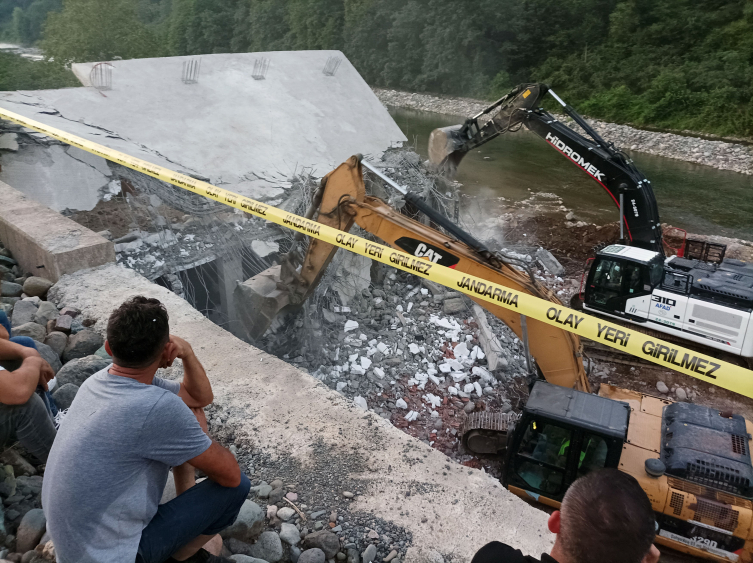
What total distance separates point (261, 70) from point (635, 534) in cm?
1264

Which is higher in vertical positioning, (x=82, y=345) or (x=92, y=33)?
(x=92, y=33)

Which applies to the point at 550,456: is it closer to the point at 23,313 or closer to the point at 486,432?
the point at 486,432

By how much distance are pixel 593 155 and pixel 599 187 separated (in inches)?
380

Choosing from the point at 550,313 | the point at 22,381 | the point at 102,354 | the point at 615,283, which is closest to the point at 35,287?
the point at 102,354

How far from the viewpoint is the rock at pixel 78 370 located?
3.32m

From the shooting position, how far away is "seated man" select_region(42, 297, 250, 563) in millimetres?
1840

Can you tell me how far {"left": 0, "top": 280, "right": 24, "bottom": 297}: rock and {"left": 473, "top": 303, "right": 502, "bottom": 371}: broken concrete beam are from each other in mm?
5132

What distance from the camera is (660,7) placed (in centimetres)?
2667

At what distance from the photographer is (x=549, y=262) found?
1035 cm

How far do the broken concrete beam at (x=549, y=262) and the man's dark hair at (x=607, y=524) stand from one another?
357 inches

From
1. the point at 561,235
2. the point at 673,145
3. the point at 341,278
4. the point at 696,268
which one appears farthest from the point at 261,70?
the point at 673,145

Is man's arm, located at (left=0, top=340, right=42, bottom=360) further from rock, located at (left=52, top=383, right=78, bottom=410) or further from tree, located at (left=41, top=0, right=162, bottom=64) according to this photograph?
tree, located at (left=41, top=0, right=162, bottom=64)

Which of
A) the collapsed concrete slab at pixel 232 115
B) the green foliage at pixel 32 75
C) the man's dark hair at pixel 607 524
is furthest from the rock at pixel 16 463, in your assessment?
the green foliage at pixel 32 75

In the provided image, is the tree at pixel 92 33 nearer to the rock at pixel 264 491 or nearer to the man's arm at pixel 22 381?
the man's arm at pixel 22 381
